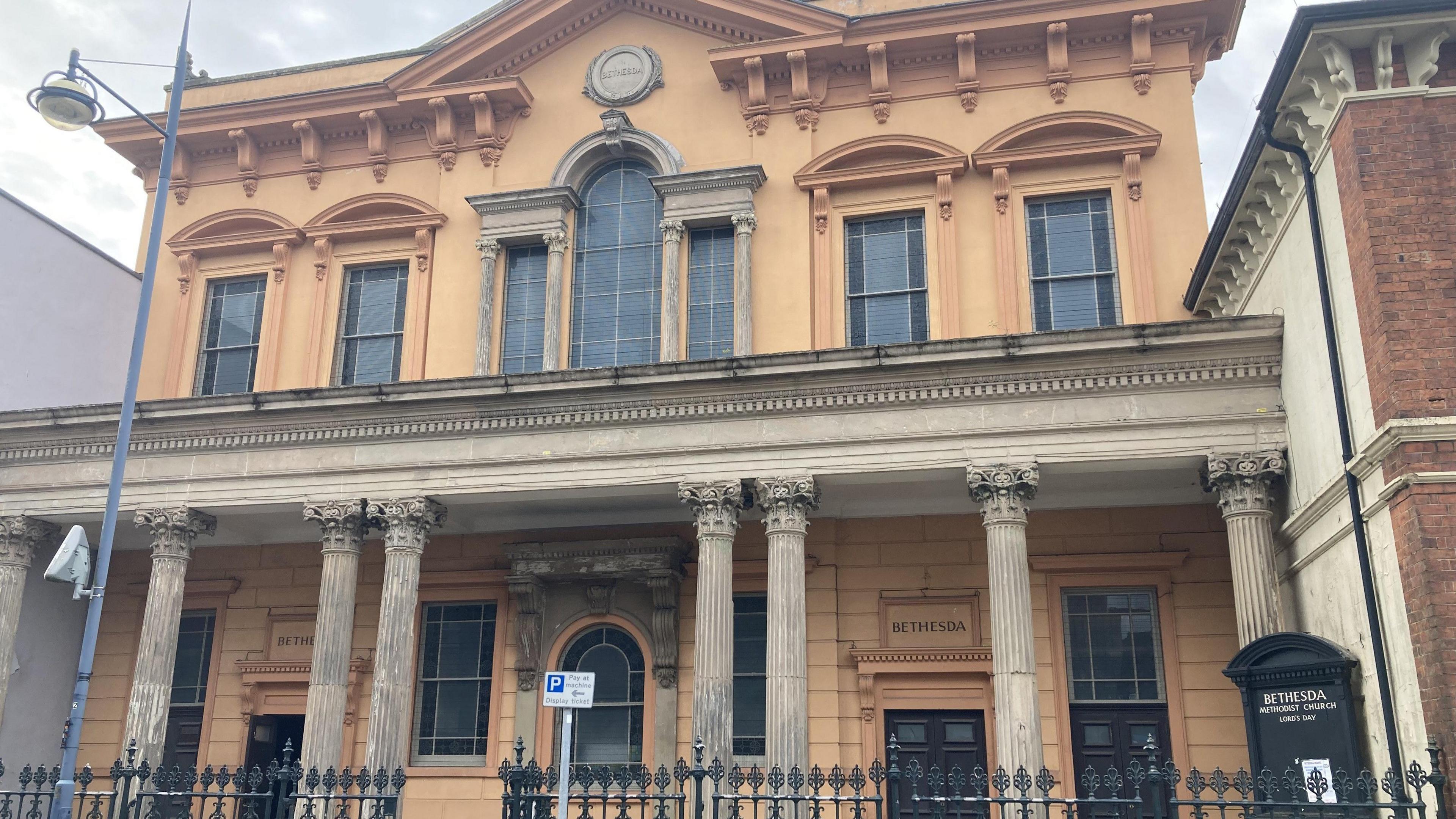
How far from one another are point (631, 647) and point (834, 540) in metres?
3.70

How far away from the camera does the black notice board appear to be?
40.3ft

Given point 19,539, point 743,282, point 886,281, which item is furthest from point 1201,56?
point 19,539

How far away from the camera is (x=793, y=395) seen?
53.1 feet

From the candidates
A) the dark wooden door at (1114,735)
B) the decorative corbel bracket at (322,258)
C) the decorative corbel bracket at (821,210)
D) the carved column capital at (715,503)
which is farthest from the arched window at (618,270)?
the dark wooden door at (1114,735)

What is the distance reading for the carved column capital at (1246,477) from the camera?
14.6 metres

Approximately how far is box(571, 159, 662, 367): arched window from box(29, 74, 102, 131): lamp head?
757 centimetres

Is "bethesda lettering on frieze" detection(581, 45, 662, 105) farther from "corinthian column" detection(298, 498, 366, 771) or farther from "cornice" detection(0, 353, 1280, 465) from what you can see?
"corinthian column" detection(298, 498, 366, 771)

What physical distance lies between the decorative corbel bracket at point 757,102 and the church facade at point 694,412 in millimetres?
97

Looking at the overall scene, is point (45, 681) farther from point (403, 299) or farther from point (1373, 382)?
point (1373, 382)

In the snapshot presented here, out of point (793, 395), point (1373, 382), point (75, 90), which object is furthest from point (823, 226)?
point (75, 90)

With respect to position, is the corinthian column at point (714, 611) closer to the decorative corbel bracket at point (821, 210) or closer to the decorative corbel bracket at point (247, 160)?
the decorative corbel bracket at point (821, 210)

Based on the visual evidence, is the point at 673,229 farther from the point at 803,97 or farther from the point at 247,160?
the point at 247,160

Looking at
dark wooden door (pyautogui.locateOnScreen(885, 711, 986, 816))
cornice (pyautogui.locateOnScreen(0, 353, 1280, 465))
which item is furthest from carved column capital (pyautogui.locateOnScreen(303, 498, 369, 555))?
dark wooden door (pyautogui.locateOnScreen(885, 711, 986, 816))

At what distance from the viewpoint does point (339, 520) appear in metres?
17.3
